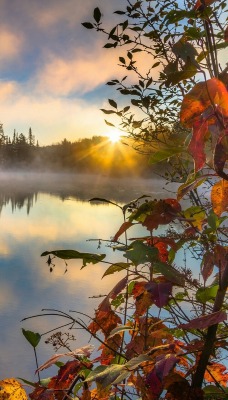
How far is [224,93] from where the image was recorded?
79 centimetres

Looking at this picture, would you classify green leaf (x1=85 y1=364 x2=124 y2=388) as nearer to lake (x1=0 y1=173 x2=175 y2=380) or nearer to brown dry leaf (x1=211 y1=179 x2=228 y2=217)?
brown dry leaf (x1=211 y1=179 x2=228 y2=217)

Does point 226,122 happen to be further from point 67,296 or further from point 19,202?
point 19,202

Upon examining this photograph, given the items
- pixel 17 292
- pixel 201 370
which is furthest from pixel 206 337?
pixel 17 292

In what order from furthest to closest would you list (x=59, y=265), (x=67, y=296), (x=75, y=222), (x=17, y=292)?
(x=75, y=222), (x=59, y=265), (x=17, y=292), (x=67, y=296)

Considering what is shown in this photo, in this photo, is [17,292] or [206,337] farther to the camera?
[17,292]

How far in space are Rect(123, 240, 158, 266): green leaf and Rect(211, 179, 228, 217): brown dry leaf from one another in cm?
22

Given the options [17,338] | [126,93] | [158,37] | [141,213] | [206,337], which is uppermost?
[158,37]

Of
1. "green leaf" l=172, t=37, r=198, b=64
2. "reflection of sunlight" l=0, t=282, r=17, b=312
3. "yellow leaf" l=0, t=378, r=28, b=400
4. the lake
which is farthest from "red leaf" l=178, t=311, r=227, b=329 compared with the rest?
"reflection of sunlight" l=0, t=282, r=17, b=312

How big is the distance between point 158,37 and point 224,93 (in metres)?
1.74

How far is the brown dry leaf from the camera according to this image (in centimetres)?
104

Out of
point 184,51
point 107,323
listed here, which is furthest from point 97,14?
point 107,323

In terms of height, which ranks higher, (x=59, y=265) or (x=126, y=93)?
(x=126, y=93)

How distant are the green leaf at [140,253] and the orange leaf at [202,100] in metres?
0.30

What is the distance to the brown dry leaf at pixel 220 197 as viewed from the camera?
40.8 inches
